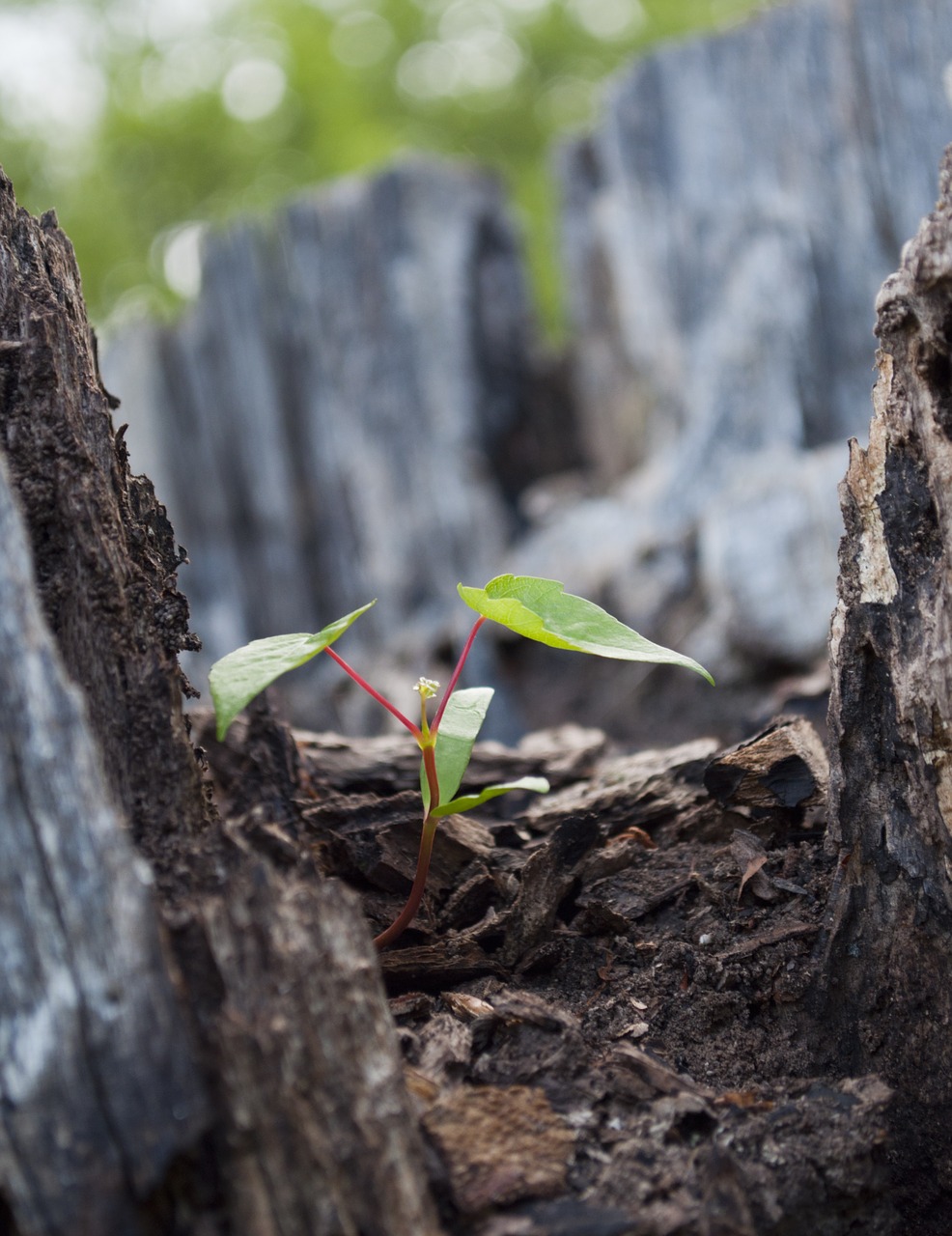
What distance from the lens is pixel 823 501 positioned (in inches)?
144

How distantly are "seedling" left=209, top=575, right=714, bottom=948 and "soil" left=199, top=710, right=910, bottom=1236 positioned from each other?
0.17 meters

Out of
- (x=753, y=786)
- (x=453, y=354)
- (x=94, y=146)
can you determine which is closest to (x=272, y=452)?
(x=453, y=354)

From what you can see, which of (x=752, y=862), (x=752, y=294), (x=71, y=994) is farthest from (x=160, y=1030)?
(x=752, y=294)

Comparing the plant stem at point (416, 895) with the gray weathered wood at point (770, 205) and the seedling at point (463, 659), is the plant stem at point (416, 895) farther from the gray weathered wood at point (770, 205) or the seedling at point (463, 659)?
the gray weathered wood at point (770, 205)

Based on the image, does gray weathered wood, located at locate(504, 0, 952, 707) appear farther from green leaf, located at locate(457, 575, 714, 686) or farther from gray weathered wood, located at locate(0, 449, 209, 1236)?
gray weathered wood, located at locate(0, 449, 209, 1236)

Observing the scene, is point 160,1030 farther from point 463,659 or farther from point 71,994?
point 463,659

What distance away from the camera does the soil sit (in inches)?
44.3

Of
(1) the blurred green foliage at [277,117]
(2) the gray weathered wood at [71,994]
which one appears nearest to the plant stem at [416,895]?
(2) the gray weathered wood at [71,994]

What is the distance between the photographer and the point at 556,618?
1330 mm

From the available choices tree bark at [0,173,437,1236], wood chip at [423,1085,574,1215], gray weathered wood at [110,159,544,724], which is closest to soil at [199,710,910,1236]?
wood chip at [423,1085,574,1215]

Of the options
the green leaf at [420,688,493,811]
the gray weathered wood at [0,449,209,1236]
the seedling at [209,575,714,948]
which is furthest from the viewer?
the green leaf at [420,688,493,811]

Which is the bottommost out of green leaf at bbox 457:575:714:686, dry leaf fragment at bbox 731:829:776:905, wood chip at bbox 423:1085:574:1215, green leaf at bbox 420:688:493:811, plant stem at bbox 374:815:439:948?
wood chip at bbox 423:1085:574:1215

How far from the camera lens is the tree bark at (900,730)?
130cm

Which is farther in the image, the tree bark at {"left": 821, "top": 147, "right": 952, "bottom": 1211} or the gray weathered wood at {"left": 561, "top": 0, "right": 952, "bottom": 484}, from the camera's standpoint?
the gray weathered wood at {"left": 561, "top": 0, "right": 952, "bottom": 484}
